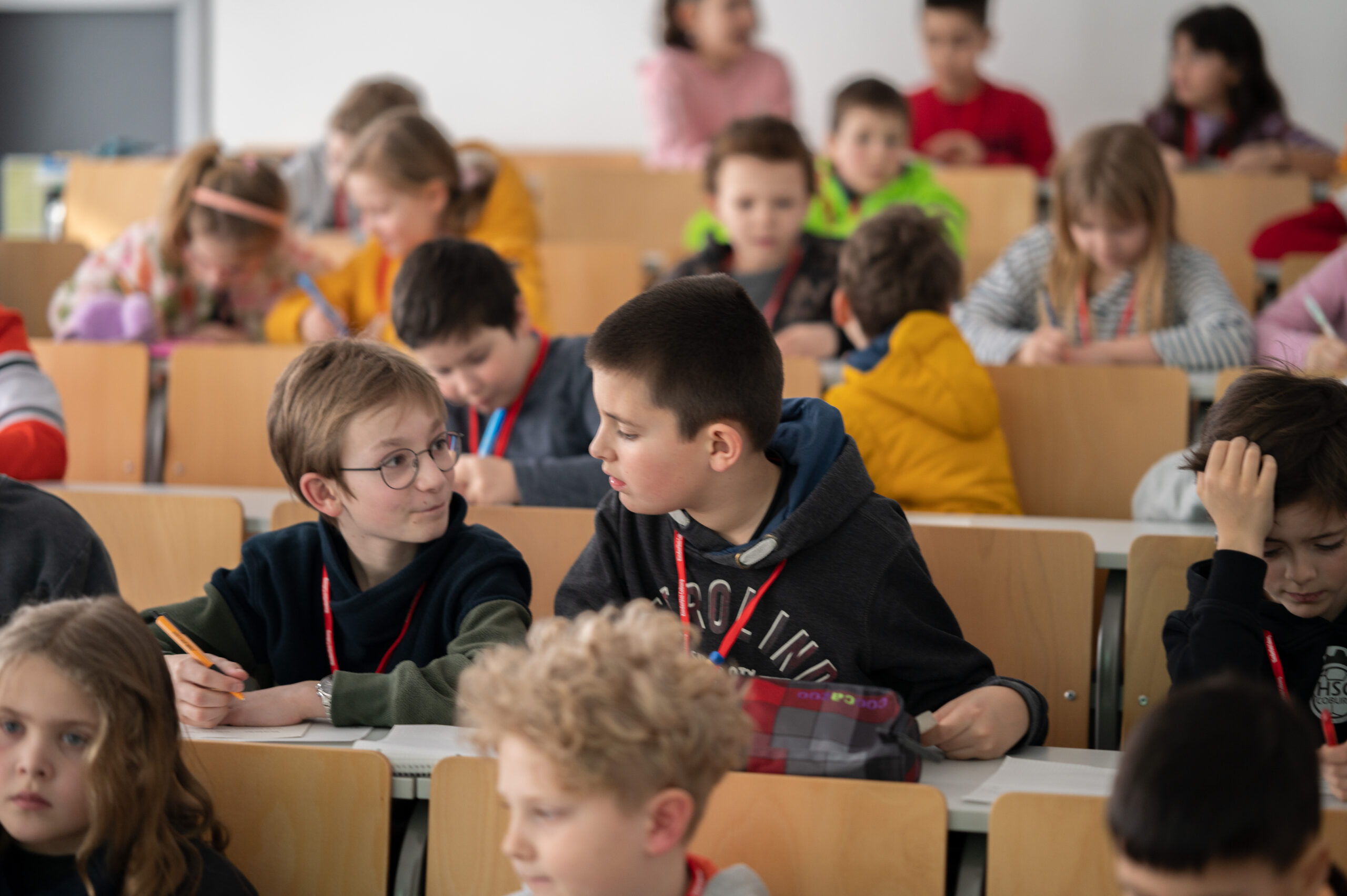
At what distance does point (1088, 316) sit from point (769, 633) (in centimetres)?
187

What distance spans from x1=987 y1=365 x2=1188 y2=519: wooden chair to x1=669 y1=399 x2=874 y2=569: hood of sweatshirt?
3.63 ft

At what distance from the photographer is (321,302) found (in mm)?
3582

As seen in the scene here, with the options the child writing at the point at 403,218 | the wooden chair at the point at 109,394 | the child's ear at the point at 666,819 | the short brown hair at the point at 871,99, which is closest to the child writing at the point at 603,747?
the child's ear at the point at 666,819

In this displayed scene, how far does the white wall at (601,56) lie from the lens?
Answer: 5852mm

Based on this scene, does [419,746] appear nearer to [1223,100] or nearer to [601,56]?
[1223,100]

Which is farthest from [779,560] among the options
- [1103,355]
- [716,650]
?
[1103,355]

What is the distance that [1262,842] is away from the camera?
3.58 ft

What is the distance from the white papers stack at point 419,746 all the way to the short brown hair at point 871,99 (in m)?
2.83

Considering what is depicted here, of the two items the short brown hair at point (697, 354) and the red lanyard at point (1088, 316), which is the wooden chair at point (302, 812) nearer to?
the short brown hair at point (697, 354)

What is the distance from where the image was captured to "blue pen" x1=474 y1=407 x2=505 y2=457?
2693 mm

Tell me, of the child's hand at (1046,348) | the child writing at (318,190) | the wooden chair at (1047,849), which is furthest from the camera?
the child writing at (318,190)

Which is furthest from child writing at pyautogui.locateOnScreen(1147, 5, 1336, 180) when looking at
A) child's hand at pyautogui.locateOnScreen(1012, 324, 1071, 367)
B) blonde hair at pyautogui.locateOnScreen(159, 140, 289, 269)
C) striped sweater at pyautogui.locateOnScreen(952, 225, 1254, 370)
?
blonde hair at pyautogui.locateOnScreen(159, 140, 289, 269)

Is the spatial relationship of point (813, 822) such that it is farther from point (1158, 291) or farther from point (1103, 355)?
point (1158, 291)

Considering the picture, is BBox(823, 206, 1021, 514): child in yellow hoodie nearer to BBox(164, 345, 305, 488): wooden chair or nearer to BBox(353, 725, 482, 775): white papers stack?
BBox(353, 725, 482, 775): white papers stack
